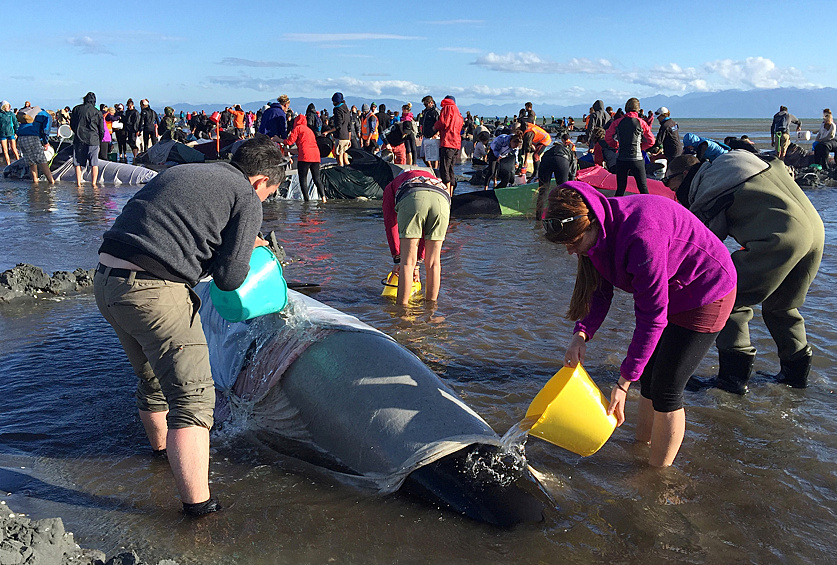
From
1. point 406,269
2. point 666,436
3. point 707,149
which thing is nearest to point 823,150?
point 707,149

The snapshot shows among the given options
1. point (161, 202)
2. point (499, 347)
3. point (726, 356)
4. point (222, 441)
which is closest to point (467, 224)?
point (499, 347)

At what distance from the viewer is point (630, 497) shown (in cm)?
329

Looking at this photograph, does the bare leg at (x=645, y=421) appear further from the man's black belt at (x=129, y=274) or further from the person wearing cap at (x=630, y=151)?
the person wearing cap at (x=630, y=151)

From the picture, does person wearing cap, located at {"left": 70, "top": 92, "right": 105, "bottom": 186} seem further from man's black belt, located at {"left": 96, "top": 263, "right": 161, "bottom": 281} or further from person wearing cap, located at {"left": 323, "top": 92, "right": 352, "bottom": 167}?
man's black belt, located at {"left": 96, "top": 263, "right": 161, "bottom": 281}

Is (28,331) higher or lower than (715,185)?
lower

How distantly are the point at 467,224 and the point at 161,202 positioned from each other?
28.8ft

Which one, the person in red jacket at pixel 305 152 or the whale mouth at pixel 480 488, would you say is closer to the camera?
the whale mouth at pixel 480 488

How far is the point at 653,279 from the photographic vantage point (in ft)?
9.29

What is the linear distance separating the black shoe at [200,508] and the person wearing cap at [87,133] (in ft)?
41.1

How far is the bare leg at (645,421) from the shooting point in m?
3.79

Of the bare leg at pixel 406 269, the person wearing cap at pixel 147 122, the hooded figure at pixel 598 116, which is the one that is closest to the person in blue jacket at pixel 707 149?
the bare leg at pixel 406 269

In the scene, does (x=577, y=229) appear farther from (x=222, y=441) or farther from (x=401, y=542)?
(x=222, y=441)

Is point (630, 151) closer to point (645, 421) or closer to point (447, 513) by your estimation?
point (645, 421)

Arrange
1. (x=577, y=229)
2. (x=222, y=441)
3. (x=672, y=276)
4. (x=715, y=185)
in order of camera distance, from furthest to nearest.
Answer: (x=715, y=185)
(x=222, y=441)
(x=672, y=276)
(x=577, y=229)
